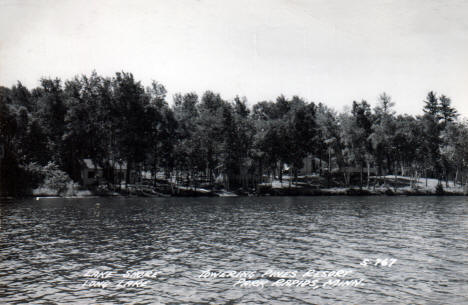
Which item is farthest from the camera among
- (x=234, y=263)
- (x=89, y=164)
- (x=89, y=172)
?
(x=89, y=172)

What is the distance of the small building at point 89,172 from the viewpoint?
118 metres

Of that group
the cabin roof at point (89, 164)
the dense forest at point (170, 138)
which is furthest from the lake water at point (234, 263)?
the cabin roof at point (89, 164)

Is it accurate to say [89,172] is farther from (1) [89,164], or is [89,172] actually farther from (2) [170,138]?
(2) [170,138]

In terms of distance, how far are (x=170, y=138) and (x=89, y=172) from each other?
2822 cm

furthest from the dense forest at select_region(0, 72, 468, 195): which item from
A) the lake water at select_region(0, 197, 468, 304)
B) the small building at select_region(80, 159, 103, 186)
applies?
the lake water at select_region(0, 197, 468, 304)

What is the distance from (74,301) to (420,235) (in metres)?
30.0

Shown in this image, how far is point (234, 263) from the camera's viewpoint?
25.1 m

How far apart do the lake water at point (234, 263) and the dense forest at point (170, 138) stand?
62392 mm

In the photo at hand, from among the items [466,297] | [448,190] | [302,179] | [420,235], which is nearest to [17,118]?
[302,179]

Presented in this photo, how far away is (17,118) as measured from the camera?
101188 millimetres

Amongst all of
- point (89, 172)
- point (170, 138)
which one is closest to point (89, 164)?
point (89, 172)

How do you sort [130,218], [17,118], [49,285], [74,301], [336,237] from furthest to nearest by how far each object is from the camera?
1. [17,118]
2. [130,218]
3. [336,237]
4. [49,285]
5. [74,301]

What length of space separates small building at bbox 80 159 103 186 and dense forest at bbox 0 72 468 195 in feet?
8.80

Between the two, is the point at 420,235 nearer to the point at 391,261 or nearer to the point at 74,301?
the point at 391,261
